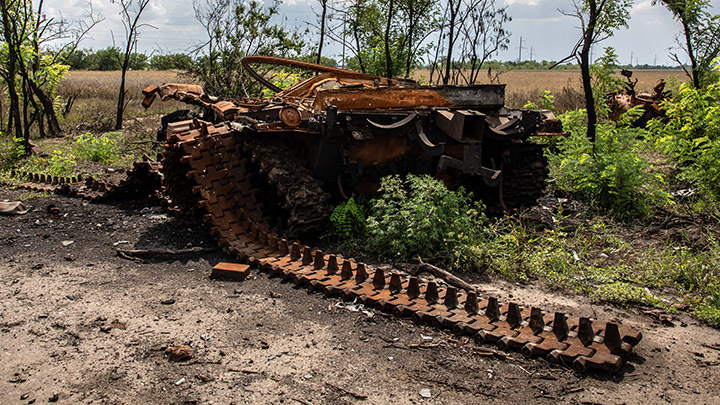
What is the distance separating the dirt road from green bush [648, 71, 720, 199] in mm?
3264

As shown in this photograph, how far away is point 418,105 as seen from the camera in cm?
730

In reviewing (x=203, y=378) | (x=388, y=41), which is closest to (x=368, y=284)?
(x=203, y=378)

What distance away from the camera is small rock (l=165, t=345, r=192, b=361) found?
3.99 metres

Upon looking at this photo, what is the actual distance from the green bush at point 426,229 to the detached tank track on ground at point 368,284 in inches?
19.9

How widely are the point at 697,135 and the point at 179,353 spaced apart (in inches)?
303

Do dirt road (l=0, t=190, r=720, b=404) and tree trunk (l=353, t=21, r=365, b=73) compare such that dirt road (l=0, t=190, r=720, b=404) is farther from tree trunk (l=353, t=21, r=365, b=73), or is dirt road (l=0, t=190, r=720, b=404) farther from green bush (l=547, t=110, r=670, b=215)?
tree trunk (l=353, t=21, r=365, b=73)

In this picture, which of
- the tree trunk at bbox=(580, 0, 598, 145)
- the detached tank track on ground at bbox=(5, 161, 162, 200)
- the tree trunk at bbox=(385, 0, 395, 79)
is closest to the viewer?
the detached tank track on ground at bbox=(5, 161, 162, 200)

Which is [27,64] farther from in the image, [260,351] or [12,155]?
[260,351]

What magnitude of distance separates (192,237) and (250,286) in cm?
175

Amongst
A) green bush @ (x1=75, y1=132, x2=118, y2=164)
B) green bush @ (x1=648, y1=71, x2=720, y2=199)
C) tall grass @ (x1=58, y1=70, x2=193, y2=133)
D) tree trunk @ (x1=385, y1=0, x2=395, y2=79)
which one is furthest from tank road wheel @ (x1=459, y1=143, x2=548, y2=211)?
tall grass @ (x1=58, y1=70, x2=193, y2=133)

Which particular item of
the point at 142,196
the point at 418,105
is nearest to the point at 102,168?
the point at 142,196

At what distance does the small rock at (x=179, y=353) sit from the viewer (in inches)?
157

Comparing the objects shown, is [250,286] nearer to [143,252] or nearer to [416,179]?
[143,252]

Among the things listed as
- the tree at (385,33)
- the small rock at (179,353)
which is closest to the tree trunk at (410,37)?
the tree at (385,33)
